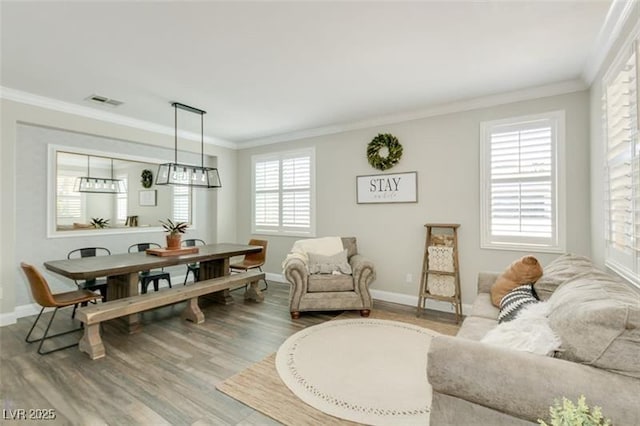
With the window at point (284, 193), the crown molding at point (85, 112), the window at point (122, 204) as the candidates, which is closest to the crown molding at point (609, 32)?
the window at point (284, 193)

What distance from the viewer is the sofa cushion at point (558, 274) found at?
223 centimetres

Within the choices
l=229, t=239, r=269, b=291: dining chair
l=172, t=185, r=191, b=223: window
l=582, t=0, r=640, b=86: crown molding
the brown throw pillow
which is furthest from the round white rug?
l=172, t=185, r=191, b=223: window

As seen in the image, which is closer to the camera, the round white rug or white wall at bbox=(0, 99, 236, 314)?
the round white rug

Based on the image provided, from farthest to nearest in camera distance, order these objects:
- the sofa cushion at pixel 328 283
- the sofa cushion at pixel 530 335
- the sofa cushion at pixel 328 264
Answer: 1. the sofa cushion at pixel 328 264
2. the sofa cushion at pixel 328 283
3. the sofa cushion at pixel 530 335

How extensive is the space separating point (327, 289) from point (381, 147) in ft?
7.02

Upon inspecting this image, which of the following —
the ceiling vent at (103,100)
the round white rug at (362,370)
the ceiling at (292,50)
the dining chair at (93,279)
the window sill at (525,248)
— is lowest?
the round white rug at (362,370)

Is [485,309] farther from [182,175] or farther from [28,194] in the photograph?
[28,194]

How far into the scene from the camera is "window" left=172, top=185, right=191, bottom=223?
5469 millimetres

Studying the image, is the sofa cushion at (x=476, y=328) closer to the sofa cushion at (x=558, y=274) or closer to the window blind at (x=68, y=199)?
the sofa cushion at (x=558, y=274)

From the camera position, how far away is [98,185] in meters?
4.64

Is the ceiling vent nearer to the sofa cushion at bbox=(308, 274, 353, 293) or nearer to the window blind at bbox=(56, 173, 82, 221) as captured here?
the window blind at bbox=(56, 173, 82, 221)

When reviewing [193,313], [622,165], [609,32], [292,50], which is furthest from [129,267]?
[609,32]

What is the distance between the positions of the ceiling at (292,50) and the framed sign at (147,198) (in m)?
1.57

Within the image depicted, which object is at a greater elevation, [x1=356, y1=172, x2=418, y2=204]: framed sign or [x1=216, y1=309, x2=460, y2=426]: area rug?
[x1=356, y1=172, x2=418, y2=204]: framed sign
